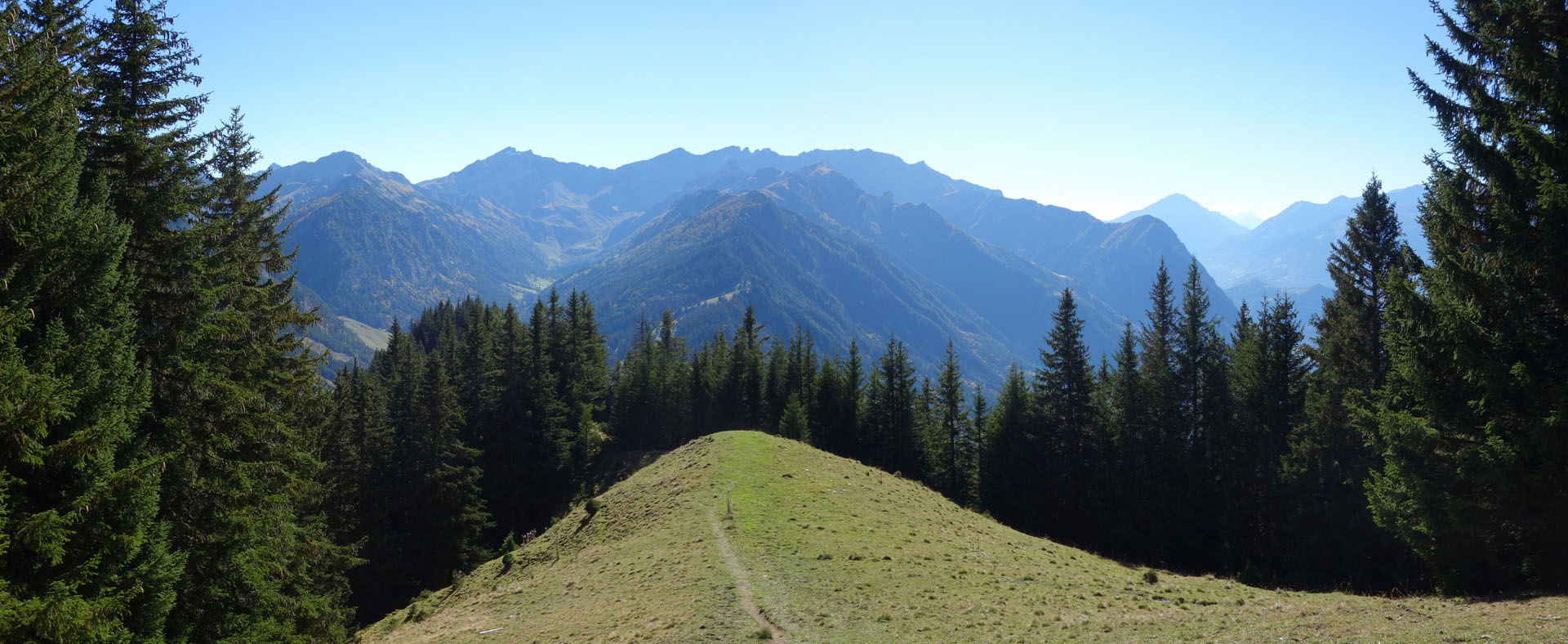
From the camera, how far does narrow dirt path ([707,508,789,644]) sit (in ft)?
61.8

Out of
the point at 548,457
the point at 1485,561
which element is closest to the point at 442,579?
the point at 548,457

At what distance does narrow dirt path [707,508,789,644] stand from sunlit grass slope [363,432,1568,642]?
0.12 metres

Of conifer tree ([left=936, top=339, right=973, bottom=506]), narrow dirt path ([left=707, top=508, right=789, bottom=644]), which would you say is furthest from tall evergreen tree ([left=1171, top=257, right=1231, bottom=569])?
narrow dirt path ([left=707, top=508, right=789, bottom=644])

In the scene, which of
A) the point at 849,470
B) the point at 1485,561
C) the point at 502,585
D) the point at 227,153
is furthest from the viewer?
the point at 849,470

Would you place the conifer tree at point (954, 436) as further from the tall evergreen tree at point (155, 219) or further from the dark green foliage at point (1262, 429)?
the tall evergreen tree at point (155, 219)

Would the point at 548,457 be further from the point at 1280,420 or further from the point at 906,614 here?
the point at 1280,420

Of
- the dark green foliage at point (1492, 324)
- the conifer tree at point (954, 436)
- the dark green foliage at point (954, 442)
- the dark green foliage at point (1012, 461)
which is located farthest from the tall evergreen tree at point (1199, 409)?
the dark green foliage at point (1492, 324)

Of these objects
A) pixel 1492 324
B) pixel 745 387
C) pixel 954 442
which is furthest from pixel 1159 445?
pixel 745 387

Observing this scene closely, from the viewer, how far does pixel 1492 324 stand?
17984mm

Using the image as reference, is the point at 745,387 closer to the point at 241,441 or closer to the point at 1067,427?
the point at 1067,427

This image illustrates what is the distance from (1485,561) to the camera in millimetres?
19500

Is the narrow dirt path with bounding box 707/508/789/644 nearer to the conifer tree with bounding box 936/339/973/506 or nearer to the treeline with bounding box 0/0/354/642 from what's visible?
the treeline with bounding box 0/0/354/642

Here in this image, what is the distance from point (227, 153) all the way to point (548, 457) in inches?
1732

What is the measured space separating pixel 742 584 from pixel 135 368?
17.7 metres
